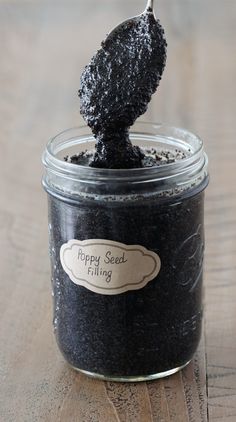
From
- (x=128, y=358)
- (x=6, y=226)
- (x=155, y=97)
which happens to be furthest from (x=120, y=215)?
(x=155, y=97)

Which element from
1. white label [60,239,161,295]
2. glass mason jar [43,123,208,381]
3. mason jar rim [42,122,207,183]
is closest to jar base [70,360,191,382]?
glass mason jar [43,123,208,381]

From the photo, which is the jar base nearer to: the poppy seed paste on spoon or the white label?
the white label

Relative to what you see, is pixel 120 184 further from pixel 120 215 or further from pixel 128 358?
pixel 128 358

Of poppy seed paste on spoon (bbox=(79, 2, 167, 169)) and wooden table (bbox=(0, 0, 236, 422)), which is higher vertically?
poppy seed paste on spoon (bbox=(79, 2, 167, 169))

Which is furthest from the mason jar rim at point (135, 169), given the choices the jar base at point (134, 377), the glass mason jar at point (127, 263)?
the jar base at point (134, 377)

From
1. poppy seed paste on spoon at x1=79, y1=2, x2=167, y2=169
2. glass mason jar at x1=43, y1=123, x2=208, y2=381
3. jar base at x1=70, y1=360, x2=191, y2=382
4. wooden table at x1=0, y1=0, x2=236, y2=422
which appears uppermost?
poppy seed paste on spoon at x1=79, y1=2, x2=167, y2=169
